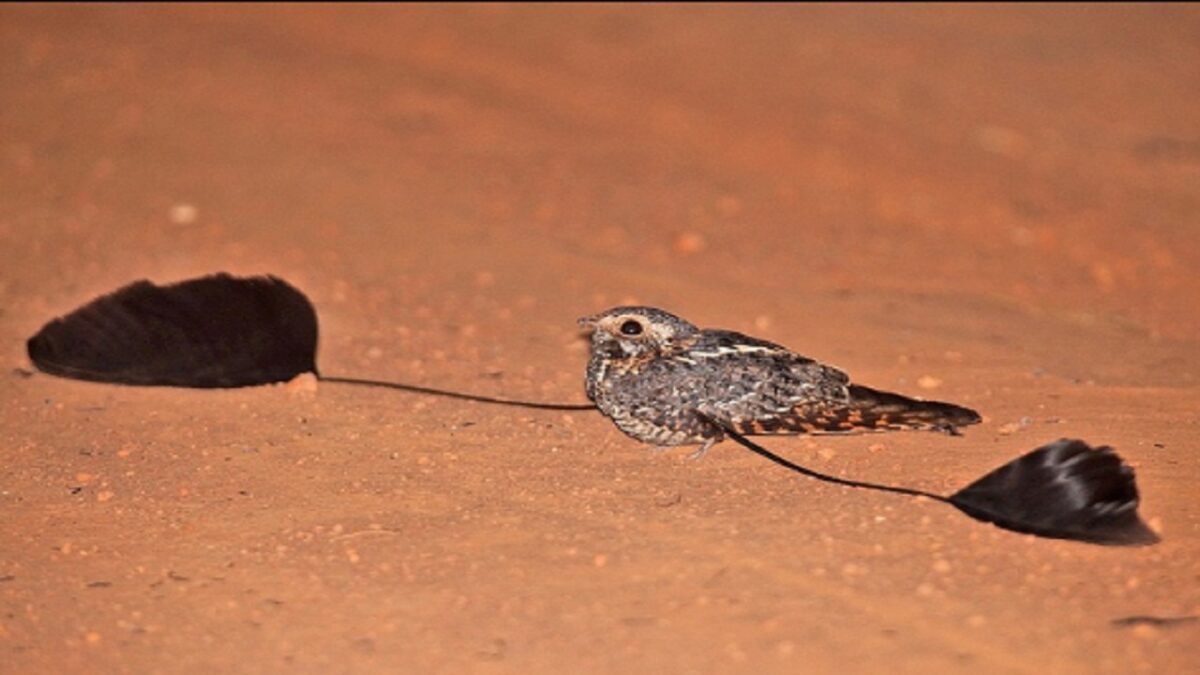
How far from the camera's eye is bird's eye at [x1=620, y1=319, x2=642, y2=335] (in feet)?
14.5

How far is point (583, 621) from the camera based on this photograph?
136 inches

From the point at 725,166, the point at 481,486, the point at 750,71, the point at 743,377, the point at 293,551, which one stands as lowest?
the point at 293,551

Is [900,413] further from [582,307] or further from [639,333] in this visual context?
[582,307]

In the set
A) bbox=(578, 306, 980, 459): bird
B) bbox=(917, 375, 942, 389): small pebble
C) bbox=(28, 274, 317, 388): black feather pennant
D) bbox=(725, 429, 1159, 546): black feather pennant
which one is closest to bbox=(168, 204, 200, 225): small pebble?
bbox=(28, 274, 317, 388): black feather pennant

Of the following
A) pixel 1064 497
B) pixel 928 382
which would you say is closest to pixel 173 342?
pixel 928 382

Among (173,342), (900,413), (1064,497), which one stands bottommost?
(173,342)

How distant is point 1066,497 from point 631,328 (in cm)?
143

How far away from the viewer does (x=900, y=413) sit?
4430mm

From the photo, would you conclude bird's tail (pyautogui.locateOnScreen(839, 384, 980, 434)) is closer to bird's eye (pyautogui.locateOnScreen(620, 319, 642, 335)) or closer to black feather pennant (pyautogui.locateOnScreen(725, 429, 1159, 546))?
black feather pennant (pyautogui.locateOnScreen(725, 429, 1159, 546))

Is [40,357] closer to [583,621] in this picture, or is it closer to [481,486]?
[481,486]

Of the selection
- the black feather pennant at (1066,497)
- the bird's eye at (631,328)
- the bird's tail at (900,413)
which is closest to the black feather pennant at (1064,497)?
the black feather pennant at (1066,497)

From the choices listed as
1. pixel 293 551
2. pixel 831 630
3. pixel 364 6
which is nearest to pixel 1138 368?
pixel 831 630

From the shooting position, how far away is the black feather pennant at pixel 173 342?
16.4ft

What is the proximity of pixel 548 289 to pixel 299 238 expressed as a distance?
4.57 ft
